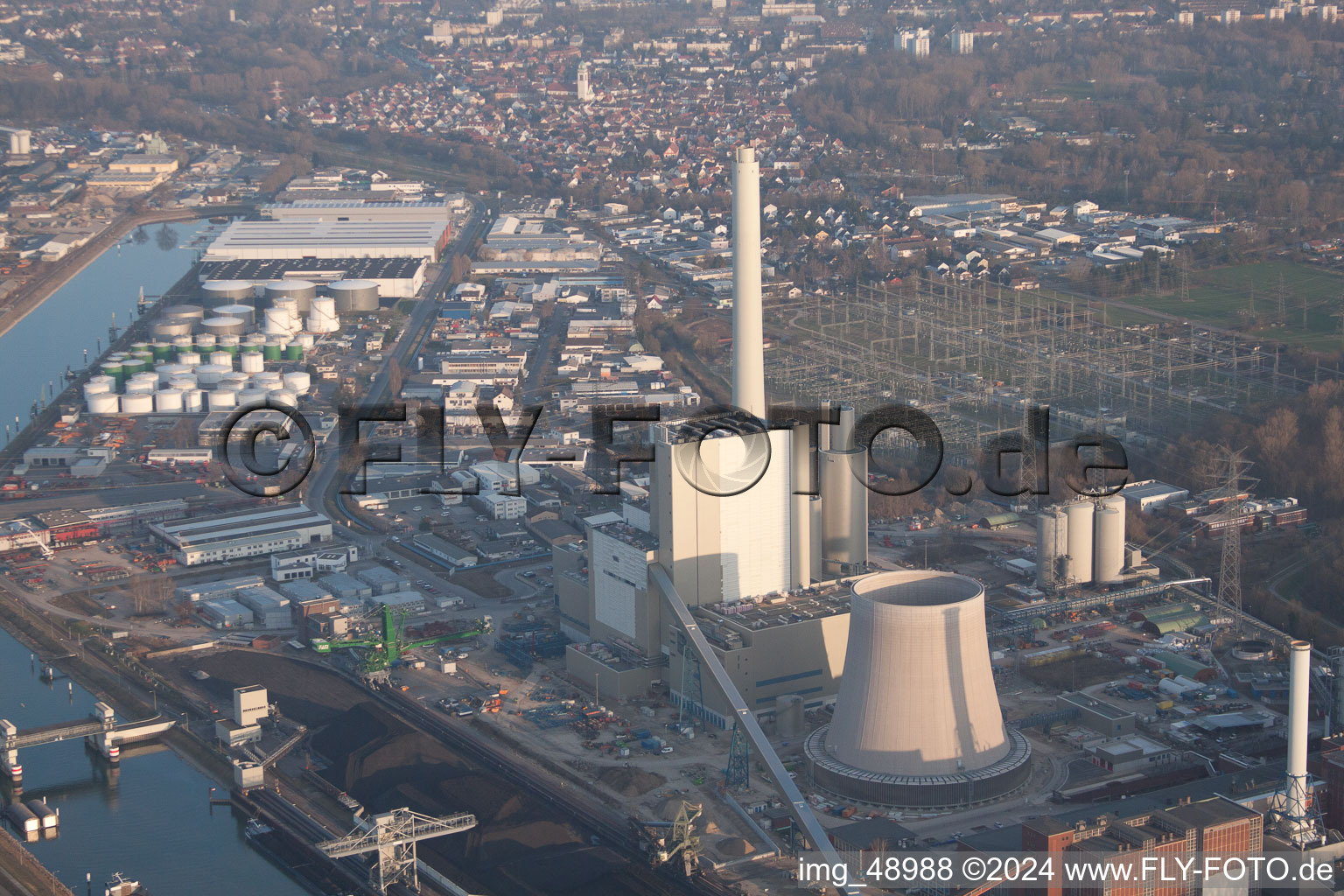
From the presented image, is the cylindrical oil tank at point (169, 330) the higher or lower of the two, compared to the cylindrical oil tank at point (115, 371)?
higher

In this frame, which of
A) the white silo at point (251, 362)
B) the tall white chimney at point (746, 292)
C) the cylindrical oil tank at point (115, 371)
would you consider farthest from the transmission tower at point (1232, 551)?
the cylindrical oil tank at point (115, 371)

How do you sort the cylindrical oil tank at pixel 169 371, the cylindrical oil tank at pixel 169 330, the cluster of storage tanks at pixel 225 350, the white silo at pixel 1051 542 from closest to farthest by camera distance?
the white silo at pixel 1051 542 < the cluster of storage tanks at pixel 225 350 < the cylindrical oil tank at pixel 169 371 < the cylindrical oil tank at pixel 169 330

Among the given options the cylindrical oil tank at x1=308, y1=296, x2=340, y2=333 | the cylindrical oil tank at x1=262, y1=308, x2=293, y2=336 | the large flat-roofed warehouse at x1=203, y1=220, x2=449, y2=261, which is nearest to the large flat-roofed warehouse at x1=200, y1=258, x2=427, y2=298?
the large flat-roofed warehouse at x1=203, y1=220, x2=449, y2=261

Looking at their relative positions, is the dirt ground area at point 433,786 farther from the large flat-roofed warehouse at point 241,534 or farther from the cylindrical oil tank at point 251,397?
the cylindrical oil tank at point 251,397

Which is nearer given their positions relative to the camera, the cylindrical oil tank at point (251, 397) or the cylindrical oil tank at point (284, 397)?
the cylindrical oil tank at point (284, 397)

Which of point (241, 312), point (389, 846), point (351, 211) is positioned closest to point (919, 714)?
point (389, 846)

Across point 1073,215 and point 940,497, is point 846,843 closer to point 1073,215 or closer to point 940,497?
point 940,497

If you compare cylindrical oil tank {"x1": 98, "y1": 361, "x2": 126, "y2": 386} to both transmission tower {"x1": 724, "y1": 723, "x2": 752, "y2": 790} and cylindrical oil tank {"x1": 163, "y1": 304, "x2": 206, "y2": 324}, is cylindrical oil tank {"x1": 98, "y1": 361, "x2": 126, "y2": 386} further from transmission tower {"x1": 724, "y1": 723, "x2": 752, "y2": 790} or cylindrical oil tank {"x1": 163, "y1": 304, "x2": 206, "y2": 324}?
transmission tower {"x1": 724, "y1": 723, "x2": 752, "y2": 790}
